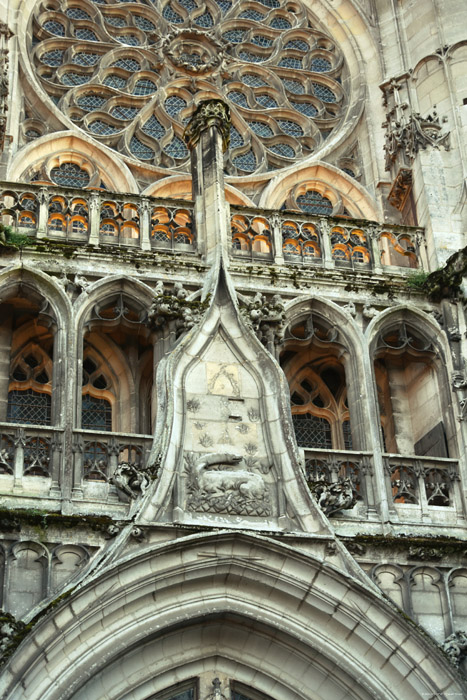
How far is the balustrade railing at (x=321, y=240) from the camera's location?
19.1m

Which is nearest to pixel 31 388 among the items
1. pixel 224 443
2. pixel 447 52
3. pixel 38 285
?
pixel 38 285

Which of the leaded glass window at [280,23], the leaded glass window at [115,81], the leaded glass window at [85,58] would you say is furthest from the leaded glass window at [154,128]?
the leaded glass window at [280,23]

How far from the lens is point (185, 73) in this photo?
75.6 feet

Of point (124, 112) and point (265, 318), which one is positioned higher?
point (124, 112)

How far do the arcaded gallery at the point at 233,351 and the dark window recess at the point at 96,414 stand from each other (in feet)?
0.15

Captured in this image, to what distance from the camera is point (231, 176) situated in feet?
71.4

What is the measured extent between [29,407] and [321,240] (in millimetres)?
4449

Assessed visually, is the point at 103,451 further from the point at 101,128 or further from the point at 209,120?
the point at 101,128

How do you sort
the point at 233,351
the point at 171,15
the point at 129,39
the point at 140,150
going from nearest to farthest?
1. the point at 233,351
2. the point at 140,150
3. the point at 129,39
4. the point at 171,15

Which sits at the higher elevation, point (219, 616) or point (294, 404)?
point (294, 404)

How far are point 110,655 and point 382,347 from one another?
571cm

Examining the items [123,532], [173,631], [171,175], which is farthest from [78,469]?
[171,175]

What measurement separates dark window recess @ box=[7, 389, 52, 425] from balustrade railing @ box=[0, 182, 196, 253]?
1999 mm

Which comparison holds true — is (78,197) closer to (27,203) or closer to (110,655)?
(27,203)
